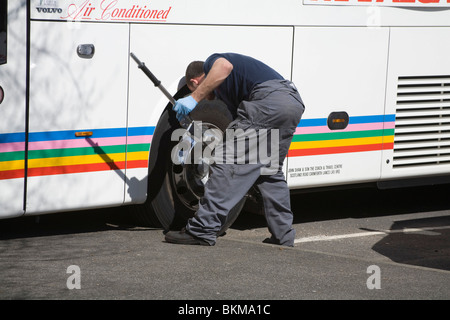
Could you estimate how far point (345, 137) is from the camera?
24.7ft

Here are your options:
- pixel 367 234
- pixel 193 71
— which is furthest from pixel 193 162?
pixel 367 234

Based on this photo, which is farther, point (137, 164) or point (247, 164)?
point (137, 164)

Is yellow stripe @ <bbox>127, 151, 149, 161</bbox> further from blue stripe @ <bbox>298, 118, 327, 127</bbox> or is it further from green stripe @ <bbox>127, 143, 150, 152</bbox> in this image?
blue stripe @ <bbox>298, 118, 327, 127</bbox>

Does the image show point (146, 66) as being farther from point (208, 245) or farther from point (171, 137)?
point (208, 245)

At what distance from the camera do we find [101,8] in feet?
20.9

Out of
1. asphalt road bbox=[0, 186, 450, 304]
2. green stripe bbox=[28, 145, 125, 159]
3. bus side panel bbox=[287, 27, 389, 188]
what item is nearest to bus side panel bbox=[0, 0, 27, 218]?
green stripe bbox=[28, 145, 125, 159]

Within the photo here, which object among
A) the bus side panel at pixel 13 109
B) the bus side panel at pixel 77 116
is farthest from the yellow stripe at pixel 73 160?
the bus side panel at pixel 13 109

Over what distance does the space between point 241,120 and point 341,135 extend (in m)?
1.28

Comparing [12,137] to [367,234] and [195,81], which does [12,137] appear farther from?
[367,234]

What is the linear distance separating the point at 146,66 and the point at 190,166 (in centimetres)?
84

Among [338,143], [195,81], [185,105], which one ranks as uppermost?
[195,81]

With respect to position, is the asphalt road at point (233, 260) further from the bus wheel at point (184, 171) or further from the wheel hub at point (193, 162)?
the wheel hub at point (193, 162)

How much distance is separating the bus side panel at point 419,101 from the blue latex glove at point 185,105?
1922 mm
